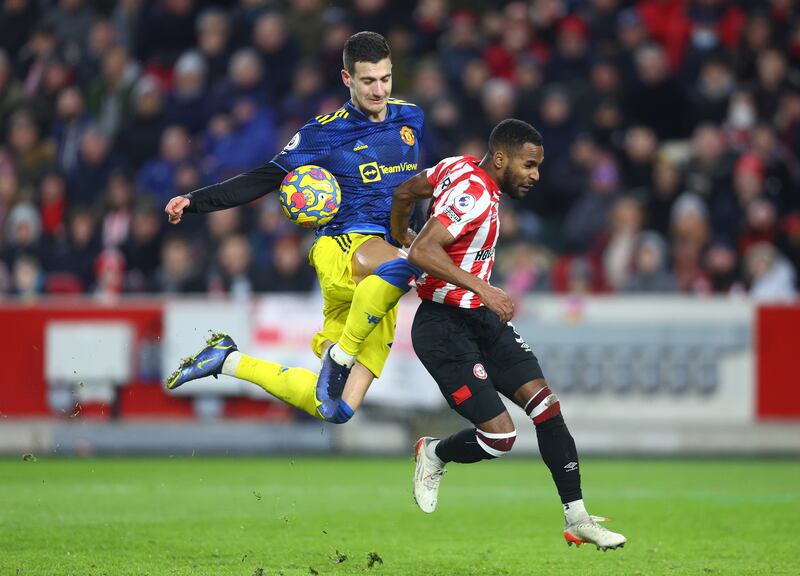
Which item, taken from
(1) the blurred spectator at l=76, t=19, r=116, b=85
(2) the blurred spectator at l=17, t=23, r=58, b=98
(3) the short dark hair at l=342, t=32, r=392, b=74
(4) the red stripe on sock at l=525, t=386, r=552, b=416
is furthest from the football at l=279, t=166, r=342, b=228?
(2) the blurred spectator at l=17, t=23, r=58, b=98

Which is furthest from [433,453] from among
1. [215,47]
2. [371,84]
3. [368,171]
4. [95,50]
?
[95,50]

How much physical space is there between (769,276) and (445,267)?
7.81 m

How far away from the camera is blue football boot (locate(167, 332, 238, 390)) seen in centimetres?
791

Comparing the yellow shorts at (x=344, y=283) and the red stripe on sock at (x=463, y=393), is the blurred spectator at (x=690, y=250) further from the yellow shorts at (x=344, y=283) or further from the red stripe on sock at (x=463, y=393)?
the red stripe on sock at (x=463, y=393)

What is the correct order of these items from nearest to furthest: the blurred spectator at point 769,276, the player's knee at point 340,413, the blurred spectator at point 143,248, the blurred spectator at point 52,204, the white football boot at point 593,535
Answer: the white football boot at point 593,535, the player's knee at point 340,413, the blurred spectator at point 769,276, the blurred spectator at point 143,248, the blurred spectator at point 52,204

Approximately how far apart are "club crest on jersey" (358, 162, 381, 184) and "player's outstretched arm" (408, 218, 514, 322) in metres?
0.88

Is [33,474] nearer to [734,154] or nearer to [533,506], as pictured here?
[533,506]

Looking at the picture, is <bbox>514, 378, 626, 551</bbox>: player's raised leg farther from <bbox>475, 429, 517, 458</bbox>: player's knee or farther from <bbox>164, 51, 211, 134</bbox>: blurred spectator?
<bbox>164, 51, 211, 134</bbox>: blurred spectator

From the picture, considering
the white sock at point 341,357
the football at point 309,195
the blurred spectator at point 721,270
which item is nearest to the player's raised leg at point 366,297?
the white sock at point 341,357

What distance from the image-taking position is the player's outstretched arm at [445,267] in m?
6.70

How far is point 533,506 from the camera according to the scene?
1036 cm

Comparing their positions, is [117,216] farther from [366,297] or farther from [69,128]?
[366,297]

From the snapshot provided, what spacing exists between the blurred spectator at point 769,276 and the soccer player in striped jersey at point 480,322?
701 cm

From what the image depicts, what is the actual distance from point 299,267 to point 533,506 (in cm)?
509
